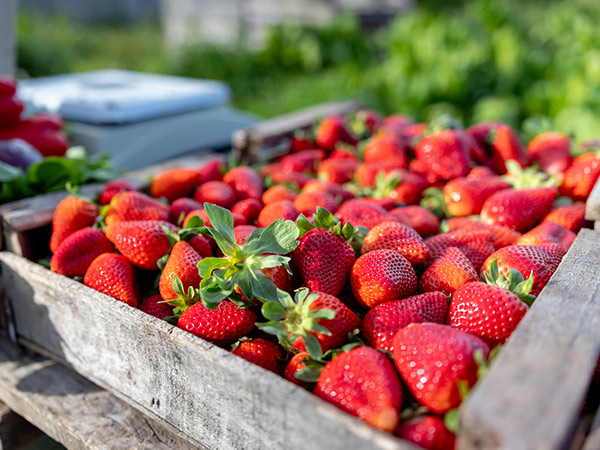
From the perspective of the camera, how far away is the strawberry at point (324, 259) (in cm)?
119

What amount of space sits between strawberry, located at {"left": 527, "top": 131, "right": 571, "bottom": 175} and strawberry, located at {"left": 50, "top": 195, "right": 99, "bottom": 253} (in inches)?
58.9

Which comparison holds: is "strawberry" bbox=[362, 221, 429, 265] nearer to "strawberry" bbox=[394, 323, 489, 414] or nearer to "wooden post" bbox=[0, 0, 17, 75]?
"strawberry" bbox=[394, 323, 489, 414]

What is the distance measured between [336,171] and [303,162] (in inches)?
7.0

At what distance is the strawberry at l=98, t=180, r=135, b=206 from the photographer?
5.53ft

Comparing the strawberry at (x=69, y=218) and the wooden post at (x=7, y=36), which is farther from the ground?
the wooden post at (x=7, y=36)

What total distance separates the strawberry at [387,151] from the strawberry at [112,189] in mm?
860

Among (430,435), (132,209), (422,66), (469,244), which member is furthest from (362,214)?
(422,66)

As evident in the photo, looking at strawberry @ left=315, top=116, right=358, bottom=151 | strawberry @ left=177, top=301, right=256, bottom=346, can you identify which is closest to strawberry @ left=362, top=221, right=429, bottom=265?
strawberry @ left=177, top=301, right=256, bottom=346

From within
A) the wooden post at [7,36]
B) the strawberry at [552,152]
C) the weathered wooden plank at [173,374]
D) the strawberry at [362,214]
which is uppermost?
the wooden post at [7,36]

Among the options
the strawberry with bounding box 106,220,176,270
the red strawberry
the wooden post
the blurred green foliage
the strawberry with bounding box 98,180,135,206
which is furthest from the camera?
the blurred green foliage

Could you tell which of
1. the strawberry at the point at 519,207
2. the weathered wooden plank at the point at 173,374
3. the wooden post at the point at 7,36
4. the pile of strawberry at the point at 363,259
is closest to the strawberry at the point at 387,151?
the pile of strawberry at the point at 363,259

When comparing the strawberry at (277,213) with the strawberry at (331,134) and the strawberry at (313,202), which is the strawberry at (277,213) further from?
the strawberry at (331,134)

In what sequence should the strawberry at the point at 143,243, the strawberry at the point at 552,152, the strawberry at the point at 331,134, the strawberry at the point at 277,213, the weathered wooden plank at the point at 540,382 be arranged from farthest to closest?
the strawberry at the point at 331,134, the strawberry at the point at 552,152, the strawberry at the point at 277,213, the strawberry at the point at 143,243, the weathered wooden plank at the point at 540,382

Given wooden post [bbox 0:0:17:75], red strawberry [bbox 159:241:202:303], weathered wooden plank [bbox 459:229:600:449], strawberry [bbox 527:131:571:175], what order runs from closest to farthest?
1. weathered wooden plank [bbox 459:229:600:449]
2. red strawberry [bbox 159:241:202:303]
3. strawberry [bbox 527:131:571:175]
4. wooden post [bbox 0:0:17:75]
